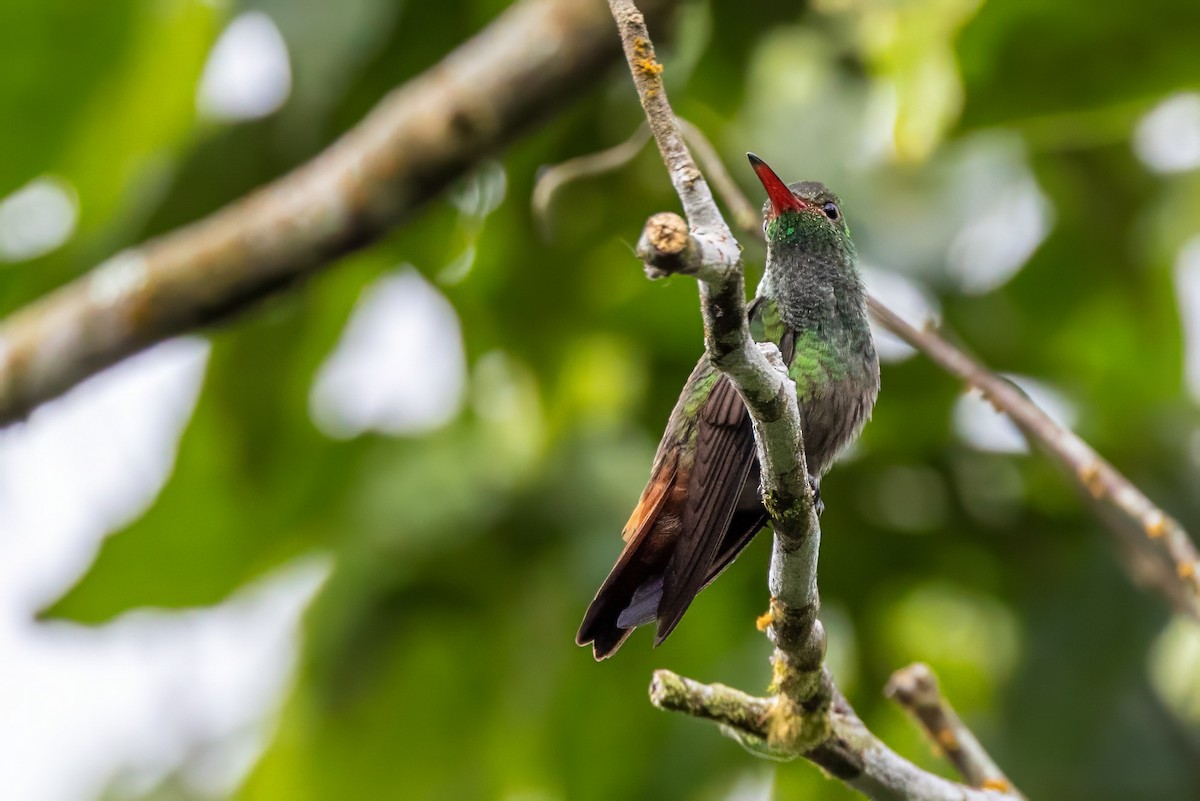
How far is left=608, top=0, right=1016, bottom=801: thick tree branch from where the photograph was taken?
180cm

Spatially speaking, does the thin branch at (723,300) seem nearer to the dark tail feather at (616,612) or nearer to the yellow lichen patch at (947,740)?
the dark tail feather at (616,612)

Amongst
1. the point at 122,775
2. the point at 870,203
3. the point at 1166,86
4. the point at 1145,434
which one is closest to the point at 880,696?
the point at 1145,434

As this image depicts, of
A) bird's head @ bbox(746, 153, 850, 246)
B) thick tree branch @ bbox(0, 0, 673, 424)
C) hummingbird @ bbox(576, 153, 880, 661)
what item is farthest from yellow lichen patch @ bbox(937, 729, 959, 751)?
thick tree branch @ bbox(0, 0, 673, 424)

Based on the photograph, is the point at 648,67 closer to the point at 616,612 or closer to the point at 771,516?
the point at 771,516

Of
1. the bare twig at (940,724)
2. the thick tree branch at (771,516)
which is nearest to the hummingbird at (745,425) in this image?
the thick tree branch at (771,516)

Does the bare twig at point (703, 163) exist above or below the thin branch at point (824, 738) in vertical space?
above

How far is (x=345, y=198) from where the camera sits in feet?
16.2

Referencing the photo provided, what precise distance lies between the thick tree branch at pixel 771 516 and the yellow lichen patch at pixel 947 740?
458 millimetres

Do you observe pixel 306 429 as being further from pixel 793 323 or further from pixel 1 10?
pixel 793 323

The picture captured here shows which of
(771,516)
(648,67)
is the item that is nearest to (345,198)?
(771,516)

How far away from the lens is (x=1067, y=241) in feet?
20.9

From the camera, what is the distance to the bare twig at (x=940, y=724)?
3703 millimetres

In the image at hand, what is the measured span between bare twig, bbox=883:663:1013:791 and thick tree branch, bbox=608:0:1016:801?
0.44 metres

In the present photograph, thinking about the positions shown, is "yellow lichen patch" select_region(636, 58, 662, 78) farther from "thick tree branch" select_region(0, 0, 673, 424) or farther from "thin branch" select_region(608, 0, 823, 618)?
"thick tree branch" select_region(0, 0, 673, 424)
